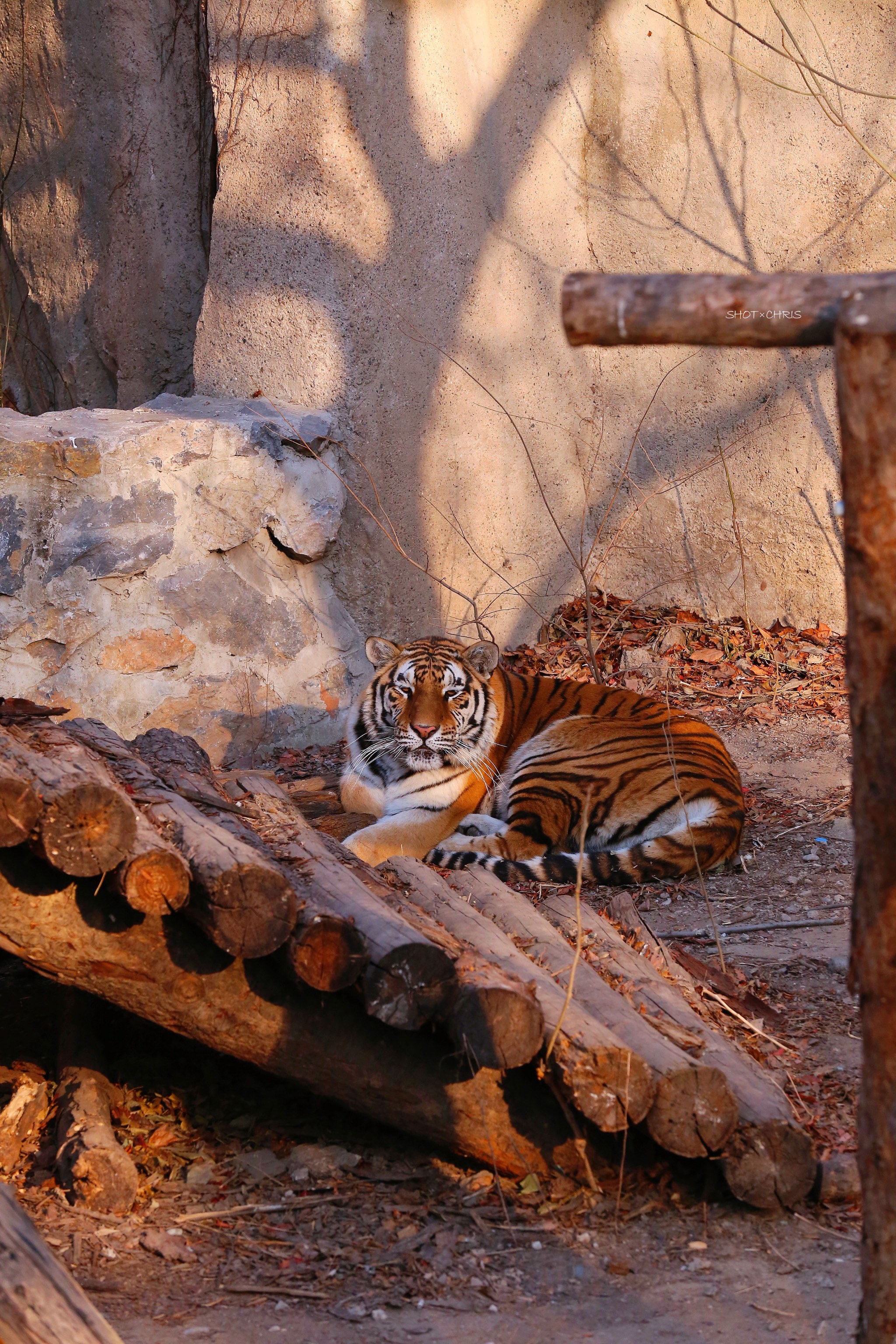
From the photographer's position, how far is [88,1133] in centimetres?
312

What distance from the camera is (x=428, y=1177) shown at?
123 inches

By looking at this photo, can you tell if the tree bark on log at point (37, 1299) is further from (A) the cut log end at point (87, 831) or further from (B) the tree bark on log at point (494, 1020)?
(B) the tree bark on log at point (494, 1020)

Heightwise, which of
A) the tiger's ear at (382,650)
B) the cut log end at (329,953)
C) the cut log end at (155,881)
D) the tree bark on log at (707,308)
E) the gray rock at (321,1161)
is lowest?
the gray rock at (321,1161)

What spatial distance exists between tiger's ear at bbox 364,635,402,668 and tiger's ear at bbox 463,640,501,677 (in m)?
0.32

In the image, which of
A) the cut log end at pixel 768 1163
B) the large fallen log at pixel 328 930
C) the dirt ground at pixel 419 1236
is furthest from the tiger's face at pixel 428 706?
A: the cut log end at pixel 768 1163

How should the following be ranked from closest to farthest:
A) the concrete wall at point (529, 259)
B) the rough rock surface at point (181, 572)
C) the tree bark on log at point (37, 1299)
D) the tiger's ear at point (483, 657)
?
the tree bark on log at point (37, 1299) < the tiger's ear at point (483, 657) < the rough rock surface at point (181, 572) < the concrete wall at point (529, 259)

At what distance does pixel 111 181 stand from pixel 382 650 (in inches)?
170

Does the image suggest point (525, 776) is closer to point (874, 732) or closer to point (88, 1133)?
point (88, 1133)

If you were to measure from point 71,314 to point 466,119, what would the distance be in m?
3.05

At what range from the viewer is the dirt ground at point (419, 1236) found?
2592mm

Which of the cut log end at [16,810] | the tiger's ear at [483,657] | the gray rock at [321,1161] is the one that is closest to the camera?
the cut log end at [16,810]

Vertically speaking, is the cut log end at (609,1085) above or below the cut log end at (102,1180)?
above

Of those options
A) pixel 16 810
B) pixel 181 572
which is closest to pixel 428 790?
pixel 181 572

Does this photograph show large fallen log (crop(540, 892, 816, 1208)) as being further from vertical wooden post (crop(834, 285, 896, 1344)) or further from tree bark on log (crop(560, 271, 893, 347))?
tree bark on log (crop(560, 271, 893, 347))
